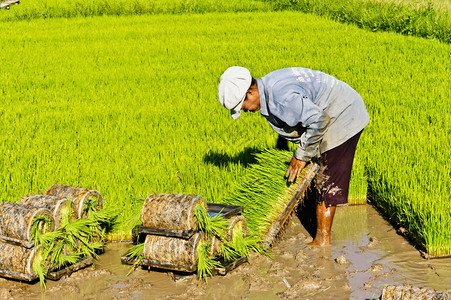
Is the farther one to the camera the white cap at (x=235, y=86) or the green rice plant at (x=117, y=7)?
the green rice plant at (x=117, y=7)

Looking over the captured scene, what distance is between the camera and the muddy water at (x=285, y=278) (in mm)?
3316

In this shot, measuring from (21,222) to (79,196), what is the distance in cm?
46

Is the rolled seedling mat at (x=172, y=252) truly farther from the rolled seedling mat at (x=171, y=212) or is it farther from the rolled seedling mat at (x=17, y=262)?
the rolled seedling mat at (x=17, y=262)

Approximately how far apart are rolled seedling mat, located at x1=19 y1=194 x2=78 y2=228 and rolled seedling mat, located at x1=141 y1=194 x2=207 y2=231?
47 centimetres

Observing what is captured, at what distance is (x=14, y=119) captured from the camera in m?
6.52

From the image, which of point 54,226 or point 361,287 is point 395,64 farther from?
point 54,226

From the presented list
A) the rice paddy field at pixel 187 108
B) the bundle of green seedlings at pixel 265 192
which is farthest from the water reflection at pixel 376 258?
the bundle of green seedlings at pixel 265 192

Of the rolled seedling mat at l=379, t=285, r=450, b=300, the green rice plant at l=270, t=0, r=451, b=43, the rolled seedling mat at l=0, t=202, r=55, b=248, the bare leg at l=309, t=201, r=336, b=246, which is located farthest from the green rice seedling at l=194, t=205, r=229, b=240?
the green rice plant at l=270, t=0, r=451, b=43

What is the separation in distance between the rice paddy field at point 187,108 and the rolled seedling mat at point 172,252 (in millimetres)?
414

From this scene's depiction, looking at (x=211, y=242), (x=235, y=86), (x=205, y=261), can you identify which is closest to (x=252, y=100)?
(x=235, y=86)

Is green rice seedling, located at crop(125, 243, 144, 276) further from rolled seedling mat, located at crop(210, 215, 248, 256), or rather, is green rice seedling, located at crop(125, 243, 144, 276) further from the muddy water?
rolled seedling mat, located at crop(210, 215, 248, 256)

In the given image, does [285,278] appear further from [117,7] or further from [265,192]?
[117,7]

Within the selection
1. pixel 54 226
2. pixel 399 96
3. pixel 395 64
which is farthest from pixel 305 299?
pixel 395 64

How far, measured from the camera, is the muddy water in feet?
10.9
